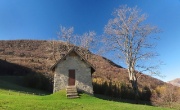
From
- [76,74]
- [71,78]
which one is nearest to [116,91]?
[76,74]

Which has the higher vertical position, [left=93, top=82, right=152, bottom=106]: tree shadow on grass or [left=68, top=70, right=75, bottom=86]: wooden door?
[left=68, top=70, right=75, bottom=86]: wooden door

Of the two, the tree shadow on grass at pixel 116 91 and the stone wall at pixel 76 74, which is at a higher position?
the stone wall at pixel 76 74

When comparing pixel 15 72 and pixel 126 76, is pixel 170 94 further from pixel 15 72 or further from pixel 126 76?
pixel 15 72

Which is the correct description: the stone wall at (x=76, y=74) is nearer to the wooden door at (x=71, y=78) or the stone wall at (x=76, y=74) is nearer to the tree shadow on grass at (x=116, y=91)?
the wooden door at (x=71, y=78)

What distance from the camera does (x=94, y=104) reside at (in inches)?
1406

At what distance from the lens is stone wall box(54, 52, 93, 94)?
1754 inches

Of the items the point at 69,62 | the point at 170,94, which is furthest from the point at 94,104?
the point at 170,94

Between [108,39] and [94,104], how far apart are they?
55.9 ft

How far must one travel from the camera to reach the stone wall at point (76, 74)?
→ 4456 centimetres

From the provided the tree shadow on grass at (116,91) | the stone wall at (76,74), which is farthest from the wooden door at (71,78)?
the tree shadow on grass at (116,91)

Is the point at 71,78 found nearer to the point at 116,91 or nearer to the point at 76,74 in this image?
the point at 76,74

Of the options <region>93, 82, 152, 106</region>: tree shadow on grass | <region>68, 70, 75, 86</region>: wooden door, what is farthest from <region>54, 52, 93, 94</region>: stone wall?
<region>93, 82, 152, 106</region>: tree shadow on grass

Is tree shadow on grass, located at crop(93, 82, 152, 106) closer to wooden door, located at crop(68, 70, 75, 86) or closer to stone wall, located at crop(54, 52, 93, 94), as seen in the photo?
stone wall, located at crop(54, 52, 93, 94)

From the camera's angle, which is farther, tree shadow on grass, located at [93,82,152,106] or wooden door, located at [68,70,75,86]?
tree shadow on grass, located at [93,82,152,106]
